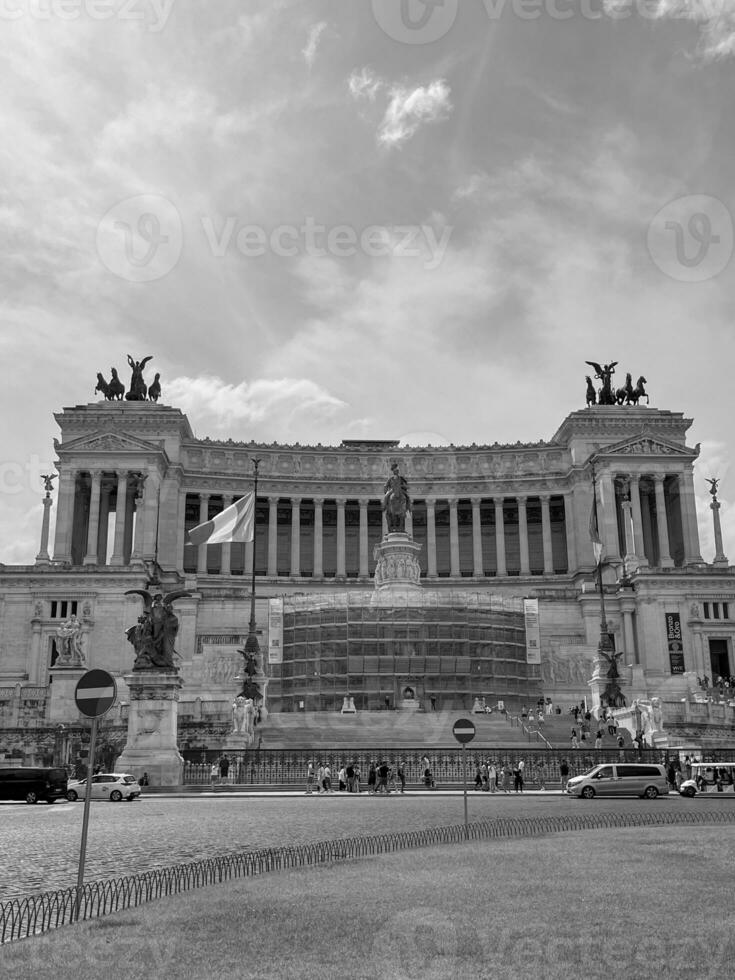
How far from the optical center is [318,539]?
121 m

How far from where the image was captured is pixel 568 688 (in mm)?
83688

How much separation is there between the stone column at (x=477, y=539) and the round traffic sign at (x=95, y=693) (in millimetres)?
106091

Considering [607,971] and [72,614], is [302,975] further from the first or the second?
[72,614]

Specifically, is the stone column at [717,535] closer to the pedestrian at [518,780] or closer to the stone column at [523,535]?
the stone column at [523,535]

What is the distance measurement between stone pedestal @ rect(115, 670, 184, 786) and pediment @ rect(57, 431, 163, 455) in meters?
69.8

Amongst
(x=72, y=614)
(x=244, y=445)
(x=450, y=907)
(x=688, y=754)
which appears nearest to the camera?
(x=450, y=907)

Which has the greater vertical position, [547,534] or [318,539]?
[547,534]

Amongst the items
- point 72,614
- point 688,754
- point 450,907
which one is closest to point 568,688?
point 688,754

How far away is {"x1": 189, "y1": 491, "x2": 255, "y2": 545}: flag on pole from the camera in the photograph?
71125mm

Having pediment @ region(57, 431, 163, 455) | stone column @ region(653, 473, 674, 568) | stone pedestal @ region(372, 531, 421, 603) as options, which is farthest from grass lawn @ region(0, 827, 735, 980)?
stone column @ region(653, 473, 674, 568)

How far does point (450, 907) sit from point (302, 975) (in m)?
3.69

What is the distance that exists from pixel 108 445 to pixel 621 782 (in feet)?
272

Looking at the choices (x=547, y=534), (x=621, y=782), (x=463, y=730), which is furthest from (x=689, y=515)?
(x=463, y=730)

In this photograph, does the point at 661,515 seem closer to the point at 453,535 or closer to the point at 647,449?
the point at 647,449
